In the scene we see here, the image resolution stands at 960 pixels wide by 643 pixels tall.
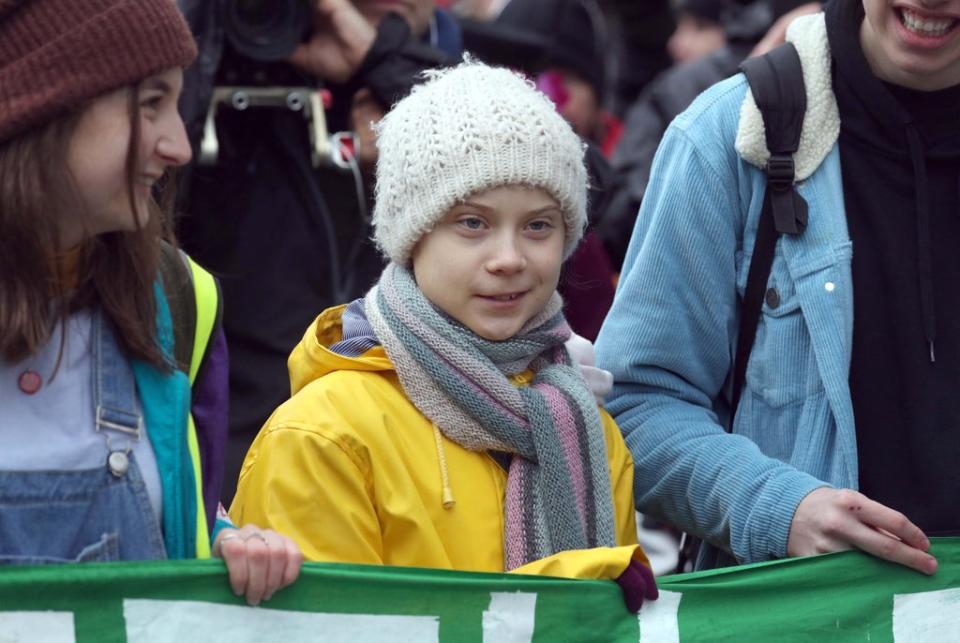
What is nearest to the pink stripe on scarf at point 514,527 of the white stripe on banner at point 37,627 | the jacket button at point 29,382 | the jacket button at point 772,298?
the jacket button at point 772,298

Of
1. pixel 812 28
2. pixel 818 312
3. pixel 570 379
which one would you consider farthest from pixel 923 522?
pixel 812 28

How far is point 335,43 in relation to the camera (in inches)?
187

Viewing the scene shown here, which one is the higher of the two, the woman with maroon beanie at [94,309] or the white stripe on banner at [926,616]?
the woman with maroon beanie at [94,309]

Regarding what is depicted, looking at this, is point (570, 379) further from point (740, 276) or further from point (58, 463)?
point (58, 463)

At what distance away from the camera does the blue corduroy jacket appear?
3395mm

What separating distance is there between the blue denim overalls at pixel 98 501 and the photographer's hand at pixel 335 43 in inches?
80.3

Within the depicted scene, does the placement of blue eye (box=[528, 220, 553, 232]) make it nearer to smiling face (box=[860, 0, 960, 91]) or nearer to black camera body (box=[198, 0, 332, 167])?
smiling face (box=[860, 0, 960, 91])

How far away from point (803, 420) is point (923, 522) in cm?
30

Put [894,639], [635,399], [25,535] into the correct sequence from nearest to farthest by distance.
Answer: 1. [25,535]
2. [894,639]
3. [635,399]

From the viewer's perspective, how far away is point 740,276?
3.52 meters

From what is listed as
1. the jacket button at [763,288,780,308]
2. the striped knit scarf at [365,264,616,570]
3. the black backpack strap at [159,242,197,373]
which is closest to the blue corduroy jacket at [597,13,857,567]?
the jacket button at [763,288,780,308]

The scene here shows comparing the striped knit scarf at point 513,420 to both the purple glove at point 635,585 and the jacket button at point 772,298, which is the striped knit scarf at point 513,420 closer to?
the purple glove at point 635,585

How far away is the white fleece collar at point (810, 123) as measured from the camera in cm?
348

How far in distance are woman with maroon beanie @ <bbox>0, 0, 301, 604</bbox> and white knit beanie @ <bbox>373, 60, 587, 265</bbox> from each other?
60 centimetres
